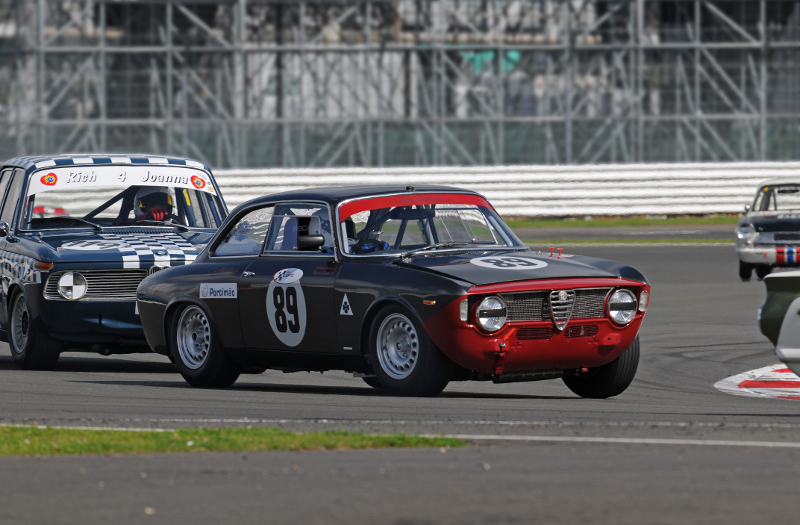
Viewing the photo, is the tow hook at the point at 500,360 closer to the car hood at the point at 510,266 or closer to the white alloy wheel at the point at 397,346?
the car hood at the point at 510,266

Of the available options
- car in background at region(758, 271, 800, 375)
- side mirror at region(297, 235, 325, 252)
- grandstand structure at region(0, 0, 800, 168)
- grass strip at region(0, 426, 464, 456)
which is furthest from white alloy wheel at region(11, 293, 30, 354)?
grandstand structure at region(0, 0, 800, 168)

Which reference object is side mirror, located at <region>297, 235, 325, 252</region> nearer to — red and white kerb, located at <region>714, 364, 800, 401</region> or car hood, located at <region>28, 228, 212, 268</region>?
car hood, located at <region>28, 228, 212, 268</region>

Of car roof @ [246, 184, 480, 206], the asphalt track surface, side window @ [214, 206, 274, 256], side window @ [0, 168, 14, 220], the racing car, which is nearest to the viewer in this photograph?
the asphalt track surface

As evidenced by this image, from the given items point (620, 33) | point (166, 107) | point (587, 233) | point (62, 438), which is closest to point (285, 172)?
point (166, 107)

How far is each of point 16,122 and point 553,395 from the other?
2701 cm

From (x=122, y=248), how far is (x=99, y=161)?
1543 mm

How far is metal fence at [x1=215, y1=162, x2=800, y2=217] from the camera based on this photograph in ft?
107

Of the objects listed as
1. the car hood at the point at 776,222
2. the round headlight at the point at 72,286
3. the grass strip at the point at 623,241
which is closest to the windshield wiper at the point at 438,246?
the round headlight at the point at 72,286

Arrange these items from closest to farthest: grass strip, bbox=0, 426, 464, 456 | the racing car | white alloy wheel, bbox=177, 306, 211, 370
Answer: grass strip, bbox=0, 426, 464, 456
the racing car
white alloy wheel, bbox=177, 306, 211, 370

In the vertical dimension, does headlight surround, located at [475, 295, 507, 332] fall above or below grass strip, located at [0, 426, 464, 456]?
above

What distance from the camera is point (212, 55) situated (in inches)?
1406

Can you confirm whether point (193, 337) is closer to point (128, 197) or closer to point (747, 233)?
point (128, 197)

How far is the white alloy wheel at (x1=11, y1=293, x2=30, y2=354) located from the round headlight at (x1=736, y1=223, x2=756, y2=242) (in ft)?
36.9

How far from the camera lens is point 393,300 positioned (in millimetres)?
9312
